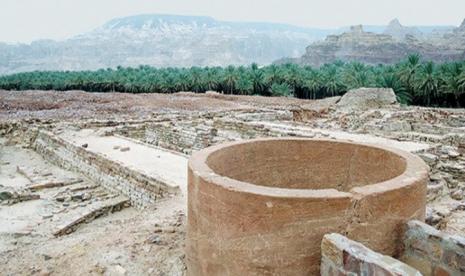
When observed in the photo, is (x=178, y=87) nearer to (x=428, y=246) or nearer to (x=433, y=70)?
(x=433, y=70)

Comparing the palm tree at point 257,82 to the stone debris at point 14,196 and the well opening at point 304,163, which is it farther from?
the well opening at point 304,163

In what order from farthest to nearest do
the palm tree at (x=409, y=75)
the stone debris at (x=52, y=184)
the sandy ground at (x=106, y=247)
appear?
1. the palm tree at (x=409, y=75)
2. the stone debris at (x=52, y=184)
3. the sandy ground at (x=106, y=247)

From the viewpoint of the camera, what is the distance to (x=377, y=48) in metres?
99.9

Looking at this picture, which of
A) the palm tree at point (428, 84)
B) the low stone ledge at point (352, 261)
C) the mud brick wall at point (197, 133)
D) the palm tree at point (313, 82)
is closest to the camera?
the low stone ledge at point (352, 261)

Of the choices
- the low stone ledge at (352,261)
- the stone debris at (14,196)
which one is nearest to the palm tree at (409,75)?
the stone debris at (14,196)

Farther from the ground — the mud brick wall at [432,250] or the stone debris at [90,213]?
the mud brick wall at [432,250]

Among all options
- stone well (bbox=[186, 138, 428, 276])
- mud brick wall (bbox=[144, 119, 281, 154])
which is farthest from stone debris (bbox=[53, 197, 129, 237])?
mud brick wall (bbox=[144, 119, 281, 154])

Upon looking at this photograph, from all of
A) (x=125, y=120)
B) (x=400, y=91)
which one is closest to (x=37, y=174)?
(x=125, y=120)

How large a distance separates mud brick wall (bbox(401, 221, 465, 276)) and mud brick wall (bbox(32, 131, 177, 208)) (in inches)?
193

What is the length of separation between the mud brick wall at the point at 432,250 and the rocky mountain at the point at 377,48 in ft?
290

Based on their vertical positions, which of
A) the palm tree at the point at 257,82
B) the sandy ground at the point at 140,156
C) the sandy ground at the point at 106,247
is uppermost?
the sandy ground at the point at 106,247

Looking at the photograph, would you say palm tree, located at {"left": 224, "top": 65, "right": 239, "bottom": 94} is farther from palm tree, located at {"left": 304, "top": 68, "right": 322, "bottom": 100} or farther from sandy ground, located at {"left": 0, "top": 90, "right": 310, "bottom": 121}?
sandy ground, located at {"left": 0, "top": 90, "right": 310, "bottom": 121}

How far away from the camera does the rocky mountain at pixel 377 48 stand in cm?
8869

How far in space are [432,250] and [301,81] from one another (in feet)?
111
